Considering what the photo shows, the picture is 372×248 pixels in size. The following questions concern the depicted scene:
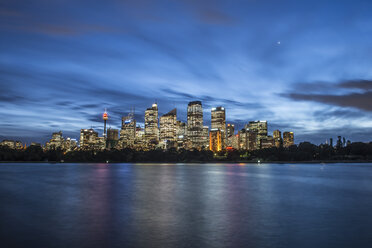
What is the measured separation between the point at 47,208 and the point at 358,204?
3152 centimetres

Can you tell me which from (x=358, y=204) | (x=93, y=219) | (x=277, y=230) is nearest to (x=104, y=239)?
(x=93, y=219)

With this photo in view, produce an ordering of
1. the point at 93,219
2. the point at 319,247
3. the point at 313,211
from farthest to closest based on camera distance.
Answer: the point at 313,211 → the point at 93,219 → the point at 319,247

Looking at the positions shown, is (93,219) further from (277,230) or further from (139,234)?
(277,230)

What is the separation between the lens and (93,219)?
24.7 meters

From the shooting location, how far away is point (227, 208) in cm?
3072

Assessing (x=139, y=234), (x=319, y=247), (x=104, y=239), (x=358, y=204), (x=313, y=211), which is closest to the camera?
(x=319, y=247)

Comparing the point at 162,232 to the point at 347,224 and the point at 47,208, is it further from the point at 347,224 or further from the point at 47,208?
the point at 47,208

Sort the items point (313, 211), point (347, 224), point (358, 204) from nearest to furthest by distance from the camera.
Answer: point (347, 224) → point (313, 211) → point (358, 204)

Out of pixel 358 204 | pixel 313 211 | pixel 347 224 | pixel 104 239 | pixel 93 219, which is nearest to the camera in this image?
pixel 104 239

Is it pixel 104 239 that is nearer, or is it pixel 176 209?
pixel 104 239

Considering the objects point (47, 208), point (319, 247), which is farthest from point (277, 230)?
point (47, 208)

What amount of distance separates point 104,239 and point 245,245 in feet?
25.6

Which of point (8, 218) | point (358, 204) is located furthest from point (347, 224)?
point (8, 218)

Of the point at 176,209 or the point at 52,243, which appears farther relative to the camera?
the point at 176,209
